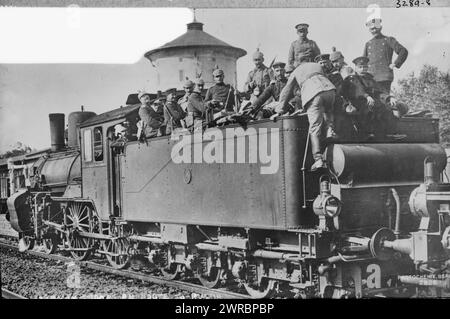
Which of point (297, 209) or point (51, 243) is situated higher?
point (297, 209)

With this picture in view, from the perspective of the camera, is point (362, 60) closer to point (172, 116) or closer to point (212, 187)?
point (212, 187)

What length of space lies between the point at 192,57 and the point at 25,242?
6840 mm

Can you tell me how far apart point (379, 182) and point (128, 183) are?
486cm

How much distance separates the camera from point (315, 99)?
22.5ft

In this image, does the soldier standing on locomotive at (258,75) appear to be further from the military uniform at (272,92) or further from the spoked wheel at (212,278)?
the spoked wheel at (212,278)

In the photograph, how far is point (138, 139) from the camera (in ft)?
32.1

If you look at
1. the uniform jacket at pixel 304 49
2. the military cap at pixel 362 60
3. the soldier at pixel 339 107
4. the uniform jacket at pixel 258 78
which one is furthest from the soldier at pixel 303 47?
the military cap at pixel 362 60

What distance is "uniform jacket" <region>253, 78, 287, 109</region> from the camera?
7820mm

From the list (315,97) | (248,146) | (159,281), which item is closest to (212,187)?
(248,146)

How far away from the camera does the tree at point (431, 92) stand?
9.81 metres

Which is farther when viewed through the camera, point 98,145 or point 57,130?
point 57,130
